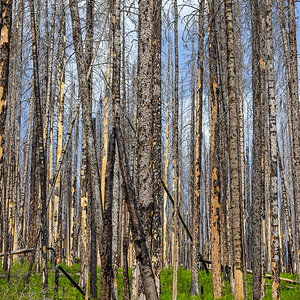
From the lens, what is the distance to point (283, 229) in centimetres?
1962

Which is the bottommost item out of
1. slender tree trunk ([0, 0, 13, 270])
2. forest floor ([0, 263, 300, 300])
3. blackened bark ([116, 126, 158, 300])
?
forest floor ([0, 263, 300, 300])

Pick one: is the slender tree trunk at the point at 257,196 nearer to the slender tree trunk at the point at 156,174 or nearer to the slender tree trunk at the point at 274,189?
the slender tree trunk at the point at 274,189

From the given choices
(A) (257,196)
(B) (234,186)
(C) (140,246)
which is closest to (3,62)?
(C) (140,246)

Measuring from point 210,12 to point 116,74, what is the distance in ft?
17.3

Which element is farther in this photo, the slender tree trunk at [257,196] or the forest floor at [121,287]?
the forest floor at [121,287]

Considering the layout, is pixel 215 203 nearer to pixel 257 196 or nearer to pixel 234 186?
pixel 257 196

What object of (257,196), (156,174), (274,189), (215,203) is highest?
(156,174)

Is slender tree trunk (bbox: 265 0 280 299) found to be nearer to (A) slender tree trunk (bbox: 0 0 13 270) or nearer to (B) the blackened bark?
(B) the blackened bark

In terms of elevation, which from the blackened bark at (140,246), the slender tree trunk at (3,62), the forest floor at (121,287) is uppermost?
the slender tree trunk at (3,62)

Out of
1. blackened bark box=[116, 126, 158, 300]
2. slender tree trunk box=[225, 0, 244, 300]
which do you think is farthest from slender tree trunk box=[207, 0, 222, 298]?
blackened bark box=[116, 126, 158, 300]

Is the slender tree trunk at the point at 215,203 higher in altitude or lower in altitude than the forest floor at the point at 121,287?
higher

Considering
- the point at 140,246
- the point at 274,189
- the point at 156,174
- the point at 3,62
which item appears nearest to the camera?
the point at 140,246

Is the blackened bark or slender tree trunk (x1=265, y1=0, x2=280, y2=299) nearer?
the blackened bark

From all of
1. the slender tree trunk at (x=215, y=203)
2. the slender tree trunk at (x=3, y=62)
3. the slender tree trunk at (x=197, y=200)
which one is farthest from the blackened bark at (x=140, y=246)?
the slender tree trunk at (x=197, y=200)
